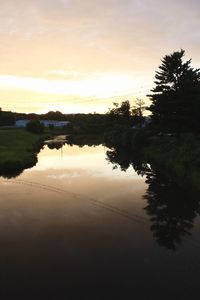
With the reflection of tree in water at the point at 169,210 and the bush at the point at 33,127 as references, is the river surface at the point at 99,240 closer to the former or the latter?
the reflection of tree in water at the point at 169,210

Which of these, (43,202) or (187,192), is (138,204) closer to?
(187,192)

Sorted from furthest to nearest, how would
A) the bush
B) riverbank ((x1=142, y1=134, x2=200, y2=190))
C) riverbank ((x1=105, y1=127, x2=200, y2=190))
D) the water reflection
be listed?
the bush
riverbank ((x1=105, y1=127, x2=200, y2=190))
riverbank ((x1=142, y1=134, x2=200, y2=190))
the water reflection

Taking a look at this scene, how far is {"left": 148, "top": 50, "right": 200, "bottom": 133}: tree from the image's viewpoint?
179 ft

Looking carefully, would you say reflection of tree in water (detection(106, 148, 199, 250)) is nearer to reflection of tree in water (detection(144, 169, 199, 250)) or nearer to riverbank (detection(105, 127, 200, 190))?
reflection of tree in water (detection(144, 169, 199, 250))

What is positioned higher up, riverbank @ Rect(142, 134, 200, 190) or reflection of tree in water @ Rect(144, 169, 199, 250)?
riverbank @ Rect(142, 134, 200, 190)

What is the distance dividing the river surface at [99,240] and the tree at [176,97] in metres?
21.3

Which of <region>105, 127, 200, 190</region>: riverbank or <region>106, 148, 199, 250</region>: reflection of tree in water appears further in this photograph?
<region>105, 127, 200, 190</region>: riverbank

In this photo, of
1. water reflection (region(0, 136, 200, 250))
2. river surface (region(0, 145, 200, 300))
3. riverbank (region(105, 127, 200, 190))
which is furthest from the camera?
riverbank (region(105, 127, 200, 190))

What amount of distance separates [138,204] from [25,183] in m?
13.2

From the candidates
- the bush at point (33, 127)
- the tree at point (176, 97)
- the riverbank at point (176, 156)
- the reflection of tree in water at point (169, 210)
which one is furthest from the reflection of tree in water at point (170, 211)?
the bush at point (33, 127)

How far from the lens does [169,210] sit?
90.2 ft

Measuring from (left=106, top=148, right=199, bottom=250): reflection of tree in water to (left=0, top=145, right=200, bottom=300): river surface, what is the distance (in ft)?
0.20

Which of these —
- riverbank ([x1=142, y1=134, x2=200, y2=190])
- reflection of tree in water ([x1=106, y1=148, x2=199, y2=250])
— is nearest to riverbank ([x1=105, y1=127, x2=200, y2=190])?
riverbank ([x1=142, y1=134, x2=200, y2=190])

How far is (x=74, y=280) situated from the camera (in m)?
15.7
